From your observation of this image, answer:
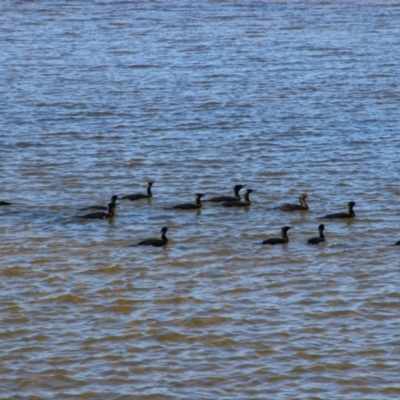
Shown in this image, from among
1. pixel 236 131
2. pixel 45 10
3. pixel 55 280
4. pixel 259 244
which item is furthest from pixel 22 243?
pixel 45 10

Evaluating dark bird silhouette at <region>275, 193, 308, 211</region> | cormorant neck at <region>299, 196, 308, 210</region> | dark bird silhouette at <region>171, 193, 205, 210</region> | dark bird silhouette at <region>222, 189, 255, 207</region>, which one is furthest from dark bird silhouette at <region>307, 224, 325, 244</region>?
dark bird silhouette at <region>171, 193, 205, 210</region>

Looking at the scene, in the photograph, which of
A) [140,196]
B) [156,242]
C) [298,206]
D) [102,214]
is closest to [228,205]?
[298,206]

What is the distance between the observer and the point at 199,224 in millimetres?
20047

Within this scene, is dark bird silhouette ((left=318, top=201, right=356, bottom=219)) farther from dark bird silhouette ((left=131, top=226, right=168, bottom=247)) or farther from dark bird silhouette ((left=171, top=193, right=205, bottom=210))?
dark bird silhouette ((left=131, top=226, right=168, bottom=247))

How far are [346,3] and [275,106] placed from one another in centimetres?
2638

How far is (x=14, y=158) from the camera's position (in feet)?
80.7

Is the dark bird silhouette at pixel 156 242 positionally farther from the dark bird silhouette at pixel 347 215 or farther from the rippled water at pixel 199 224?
the dark bird silhouette at pixel 347 215

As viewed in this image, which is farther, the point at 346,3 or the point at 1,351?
the point at 346,3

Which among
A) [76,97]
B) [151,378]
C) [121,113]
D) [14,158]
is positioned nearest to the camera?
[151,378]

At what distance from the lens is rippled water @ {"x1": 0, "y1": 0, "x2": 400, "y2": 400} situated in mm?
13703

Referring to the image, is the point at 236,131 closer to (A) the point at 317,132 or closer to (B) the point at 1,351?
(A) the point at 317,132

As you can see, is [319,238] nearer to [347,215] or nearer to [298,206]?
[347,215]

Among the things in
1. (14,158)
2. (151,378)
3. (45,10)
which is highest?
(45,10)

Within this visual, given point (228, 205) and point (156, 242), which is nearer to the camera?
point (156, 242)
